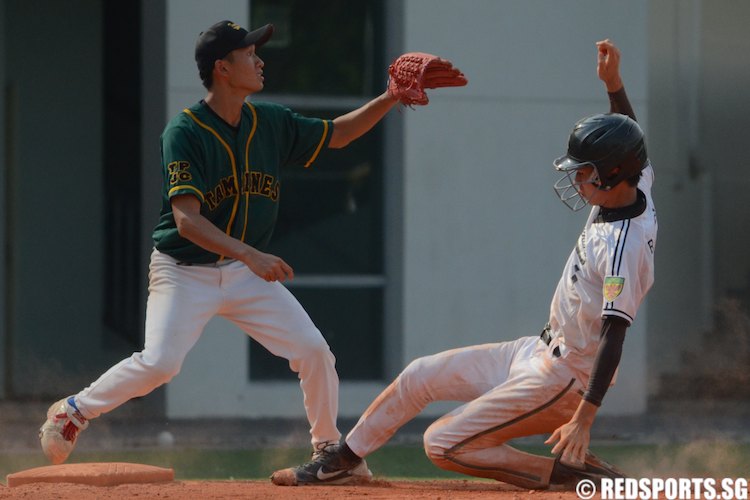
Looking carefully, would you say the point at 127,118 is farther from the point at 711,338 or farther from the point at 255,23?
the point at 711,338

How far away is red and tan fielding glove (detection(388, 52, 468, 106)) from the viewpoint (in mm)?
6449

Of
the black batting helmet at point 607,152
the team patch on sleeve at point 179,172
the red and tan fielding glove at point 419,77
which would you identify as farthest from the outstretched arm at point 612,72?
the team patch on sleeve at point 179,172

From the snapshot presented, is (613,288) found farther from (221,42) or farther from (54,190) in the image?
(54,190)

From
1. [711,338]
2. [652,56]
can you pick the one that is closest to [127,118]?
[652,56]

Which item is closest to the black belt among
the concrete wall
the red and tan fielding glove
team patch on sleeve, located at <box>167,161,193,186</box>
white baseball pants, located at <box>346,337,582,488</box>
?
white baseball pants, located at <box>346,337,582,488</box>

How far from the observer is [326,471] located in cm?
616

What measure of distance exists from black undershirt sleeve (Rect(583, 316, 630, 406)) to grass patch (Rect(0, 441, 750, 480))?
2248 mm

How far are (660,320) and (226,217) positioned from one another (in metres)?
8.93

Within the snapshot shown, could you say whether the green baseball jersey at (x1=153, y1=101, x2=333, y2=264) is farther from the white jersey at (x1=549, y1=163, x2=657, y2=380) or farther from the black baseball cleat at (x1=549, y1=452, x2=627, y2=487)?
the black baseball cleat at (x1=549, y1=452, x2=627, y2=487)

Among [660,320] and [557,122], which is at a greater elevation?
[557,122]

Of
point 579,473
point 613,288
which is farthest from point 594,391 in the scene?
point 579,473

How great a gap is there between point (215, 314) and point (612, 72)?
87.9 inches

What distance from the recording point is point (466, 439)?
5.88m

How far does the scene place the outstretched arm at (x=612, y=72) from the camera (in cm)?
600
